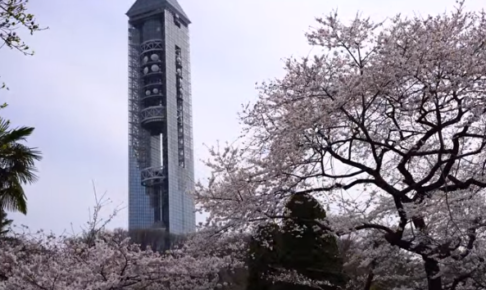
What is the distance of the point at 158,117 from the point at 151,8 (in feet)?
47.8

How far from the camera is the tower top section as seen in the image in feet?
216

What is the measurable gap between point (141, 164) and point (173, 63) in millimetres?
12122

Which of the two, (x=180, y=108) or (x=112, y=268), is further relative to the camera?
(x=180, y=108)

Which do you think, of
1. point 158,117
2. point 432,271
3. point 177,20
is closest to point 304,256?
point 432,271

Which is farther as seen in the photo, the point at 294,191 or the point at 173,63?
the point at 173,63

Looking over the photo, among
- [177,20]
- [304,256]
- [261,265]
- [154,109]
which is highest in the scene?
[177,20]

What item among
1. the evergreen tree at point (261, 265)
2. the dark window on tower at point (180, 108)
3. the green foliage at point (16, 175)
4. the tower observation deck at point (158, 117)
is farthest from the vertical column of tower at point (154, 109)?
the green foliage at point (16, 175)

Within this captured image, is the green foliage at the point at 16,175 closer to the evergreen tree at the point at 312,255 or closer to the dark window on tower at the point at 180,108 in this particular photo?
the evergreen tree at the point at 312,255

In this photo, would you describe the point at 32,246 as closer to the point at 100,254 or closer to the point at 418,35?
the point at 100,254

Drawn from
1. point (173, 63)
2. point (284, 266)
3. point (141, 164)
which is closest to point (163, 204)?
point (141, 164)

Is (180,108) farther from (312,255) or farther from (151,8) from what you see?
(312,255)

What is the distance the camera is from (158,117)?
5988 cm

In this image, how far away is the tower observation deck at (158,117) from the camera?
58.3m

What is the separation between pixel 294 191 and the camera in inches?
314
